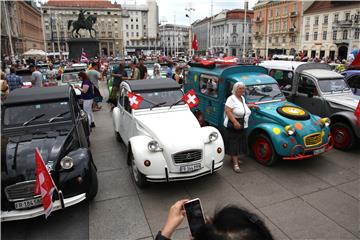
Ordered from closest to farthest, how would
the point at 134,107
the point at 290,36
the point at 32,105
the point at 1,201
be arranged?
the point at 1,201 → the point at 32,105 → the point at 134,107 → the point at 290,36

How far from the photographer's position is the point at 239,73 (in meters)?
7.37

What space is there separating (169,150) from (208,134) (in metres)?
0.87

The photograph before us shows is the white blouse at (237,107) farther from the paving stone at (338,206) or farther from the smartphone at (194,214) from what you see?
the smartphone at (194,214)

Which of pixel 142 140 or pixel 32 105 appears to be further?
pixel 32 105

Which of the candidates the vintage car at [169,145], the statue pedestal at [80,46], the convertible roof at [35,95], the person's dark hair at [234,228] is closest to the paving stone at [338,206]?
the vintage car at [169,145]

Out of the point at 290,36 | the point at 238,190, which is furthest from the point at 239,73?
the point at 290,36

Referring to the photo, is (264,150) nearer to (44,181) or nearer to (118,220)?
(118,220)

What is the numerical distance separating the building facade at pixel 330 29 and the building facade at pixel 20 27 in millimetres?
59676

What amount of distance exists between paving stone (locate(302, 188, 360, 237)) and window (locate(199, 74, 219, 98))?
12.2ft

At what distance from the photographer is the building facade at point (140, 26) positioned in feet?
400

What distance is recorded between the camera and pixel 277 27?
68.8 metres

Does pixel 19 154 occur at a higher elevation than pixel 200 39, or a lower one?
lower

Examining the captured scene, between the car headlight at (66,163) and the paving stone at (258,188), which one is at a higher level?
the car headlight at (66,163)

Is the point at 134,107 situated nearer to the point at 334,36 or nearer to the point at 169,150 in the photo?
the point at 169,150
